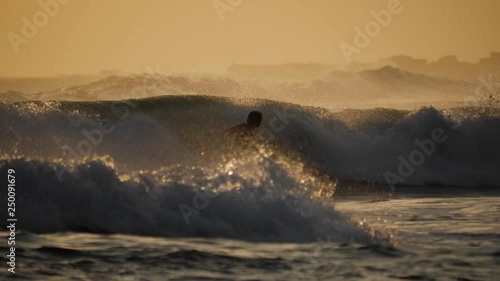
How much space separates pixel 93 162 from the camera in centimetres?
1602

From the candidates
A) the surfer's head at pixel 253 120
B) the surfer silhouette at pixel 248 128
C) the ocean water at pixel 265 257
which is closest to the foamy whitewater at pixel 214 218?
the ocean water at pixel 265 257

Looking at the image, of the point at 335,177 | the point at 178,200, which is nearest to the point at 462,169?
the point at 335,177

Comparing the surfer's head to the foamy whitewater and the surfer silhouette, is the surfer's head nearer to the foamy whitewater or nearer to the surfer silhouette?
the surfer silhouette

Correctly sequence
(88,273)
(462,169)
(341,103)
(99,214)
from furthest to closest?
(341,103) < (462,169) < (99,214) < (88,273)

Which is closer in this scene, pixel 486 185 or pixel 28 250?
pixel 28 250

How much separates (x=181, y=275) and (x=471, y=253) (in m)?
3.89

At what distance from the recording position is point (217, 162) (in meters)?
17.5

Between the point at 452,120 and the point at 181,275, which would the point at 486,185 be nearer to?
the point at 452,120

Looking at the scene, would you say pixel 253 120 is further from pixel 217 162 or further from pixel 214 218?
pixel 214 218

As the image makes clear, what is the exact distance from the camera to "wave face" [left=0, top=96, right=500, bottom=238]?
14906 mm

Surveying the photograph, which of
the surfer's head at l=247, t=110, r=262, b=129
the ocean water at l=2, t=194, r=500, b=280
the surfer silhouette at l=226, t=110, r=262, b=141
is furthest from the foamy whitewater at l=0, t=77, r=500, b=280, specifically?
the surfer's head at l=247, t=110, r=262, b=129

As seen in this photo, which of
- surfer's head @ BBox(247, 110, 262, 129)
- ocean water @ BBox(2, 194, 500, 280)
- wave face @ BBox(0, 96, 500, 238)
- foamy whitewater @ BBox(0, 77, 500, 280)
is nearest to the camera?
ocean water @ BBox(2, 194, 500, 280)

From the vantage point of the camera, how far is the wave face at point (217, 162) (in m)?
14.9

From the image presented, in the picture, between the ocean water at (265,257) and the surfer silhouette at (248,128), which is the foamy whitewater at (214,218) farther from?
the surfer silhouette at (248,128)
